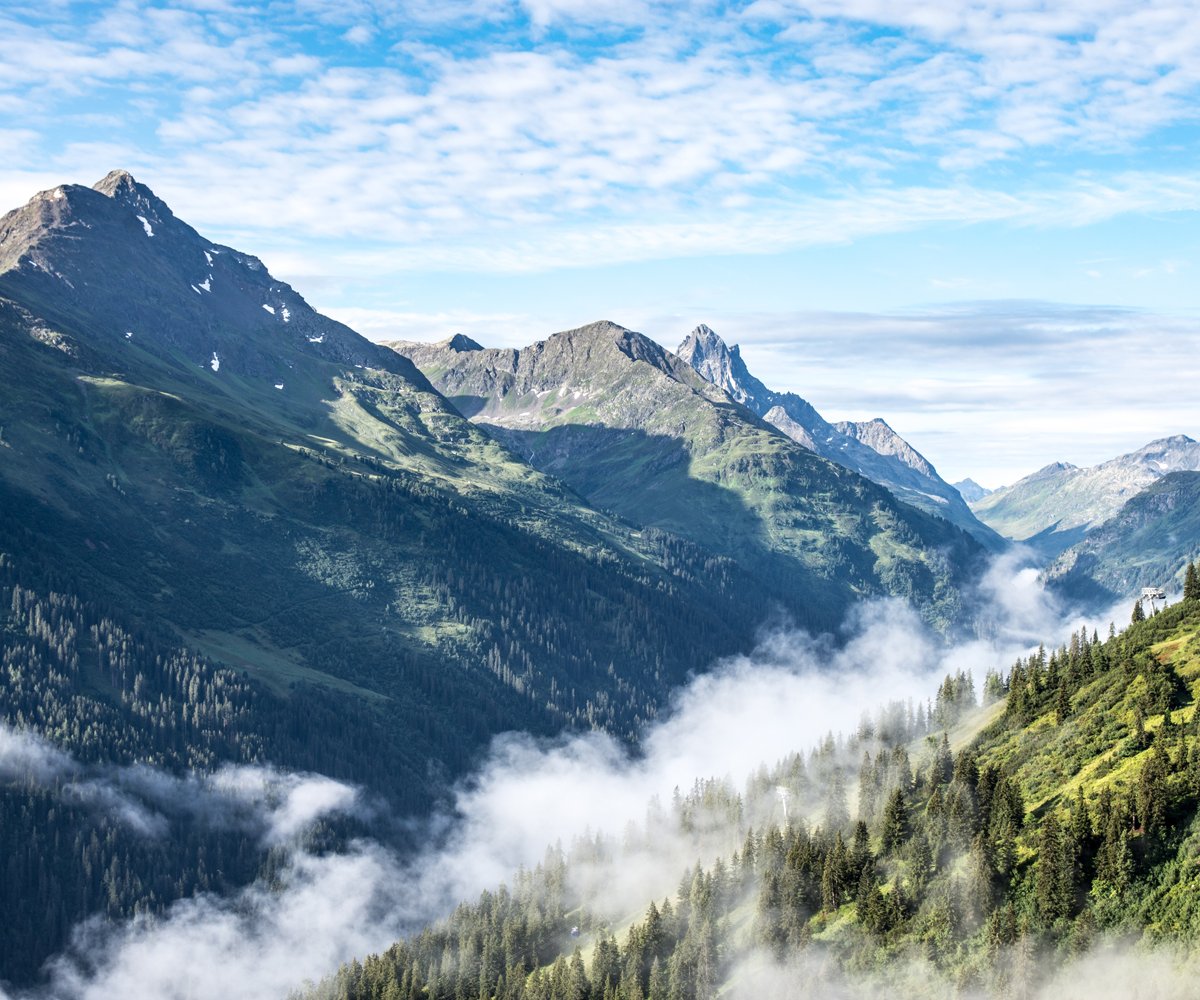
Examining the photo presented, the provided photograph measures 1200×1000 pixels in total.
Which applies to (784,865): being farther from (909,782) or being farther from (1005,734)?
(1005,734)

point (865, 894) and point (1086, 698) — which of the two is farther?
point (1086, 698)

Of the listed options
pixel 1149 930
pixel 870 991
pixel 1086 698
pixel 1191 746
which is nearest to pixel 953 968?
pixel 870 991

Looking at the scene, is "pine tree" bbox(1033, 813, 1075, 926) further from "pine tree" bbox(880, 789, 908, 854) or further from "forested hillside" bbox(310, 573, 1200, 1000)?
"pine tree" bbox(880, 789, 908, 854)

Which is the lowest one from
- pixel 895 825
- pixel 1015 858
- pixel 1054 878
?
pixel 895 825

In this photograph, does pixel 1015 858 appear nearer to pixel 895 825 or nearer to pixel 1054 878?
pixel 1054 878

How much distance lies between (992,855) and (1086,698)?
40586mm

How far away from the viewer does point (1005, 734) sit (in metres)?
196

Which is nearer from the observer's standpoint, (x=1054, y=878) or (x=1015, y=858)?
(x=1054, y=878)

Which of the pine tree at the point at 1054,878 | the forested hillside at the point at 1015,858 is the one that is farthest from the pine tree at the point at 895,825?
the pine tree at the point at 1054,878

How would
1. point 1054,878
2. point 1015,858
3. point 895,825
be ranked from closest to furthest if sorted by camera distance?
point 1054,878, point 1015,858, point 895,825

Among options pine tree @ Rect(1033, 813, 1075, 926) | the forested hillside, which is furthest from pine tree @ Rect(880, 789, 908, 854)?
pine tree @ Rect(1033, 813, 1075, 926)

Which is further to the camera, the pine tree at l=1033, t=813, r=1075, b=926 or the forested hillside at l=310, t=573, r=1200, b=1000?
the pine tree at l=1033, t=813, r=1075, b=926

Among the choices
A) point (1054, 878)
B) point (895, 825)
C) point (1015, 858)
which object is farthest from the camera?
point (895, 825)

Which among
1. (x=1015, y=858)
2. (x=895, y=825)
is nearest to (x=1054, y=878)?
(x=1015, y=858)
